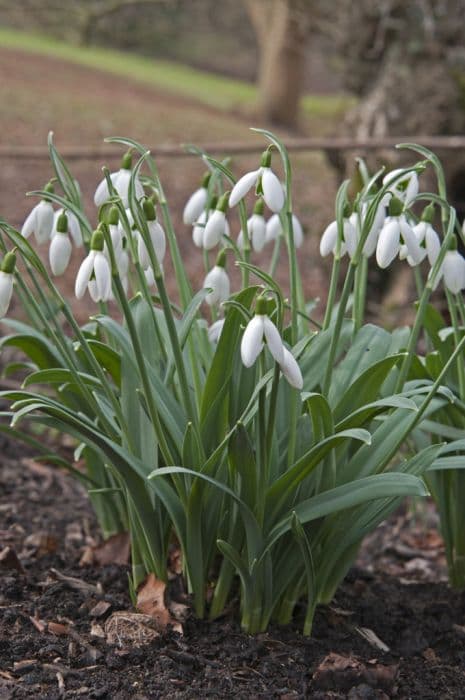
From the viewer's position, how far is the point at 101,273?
1844 mm

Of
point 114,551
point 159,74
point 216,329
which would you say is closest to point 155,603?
point 114,551

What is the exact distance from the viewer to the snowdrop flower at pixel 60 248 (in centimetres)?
198

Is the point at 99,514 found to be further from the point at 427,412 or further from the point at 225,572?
the point at 427,412

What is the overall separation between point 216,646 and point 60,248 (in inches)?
37.9

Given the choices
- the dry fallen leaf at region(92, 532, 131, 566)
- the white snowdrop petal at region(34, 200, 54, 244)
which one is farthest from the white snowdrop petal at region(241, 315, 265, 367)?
the dry fallen leaf at region(92, 532, 131, 566)

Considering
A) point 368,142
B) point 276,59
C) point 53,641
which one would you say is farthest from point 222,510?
point 276,59

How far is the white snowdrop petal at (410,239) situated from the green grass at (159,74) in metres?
13.9

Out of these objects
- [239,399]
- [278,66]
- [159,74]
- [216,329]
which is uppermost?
[278,66]

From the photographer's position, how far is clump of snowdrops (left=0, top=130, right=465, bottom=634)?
6.38 ft

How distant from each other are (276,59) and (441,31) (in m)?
9.67

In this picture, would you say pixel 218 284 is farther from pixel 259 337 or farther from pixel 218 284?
Result: pixel 259 337

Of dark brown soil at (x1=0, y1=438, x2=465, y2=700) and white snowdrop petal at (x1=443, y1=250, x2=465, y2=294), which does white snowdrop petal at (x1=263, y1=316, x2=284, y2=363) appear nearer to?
white snowdrop petal at (x1=443, y1=250, x2=465, y2=294)

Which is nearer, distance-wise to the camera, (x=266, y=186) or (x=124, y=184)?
(x=266, y=186)

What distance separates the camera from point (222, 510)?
7.01ft
